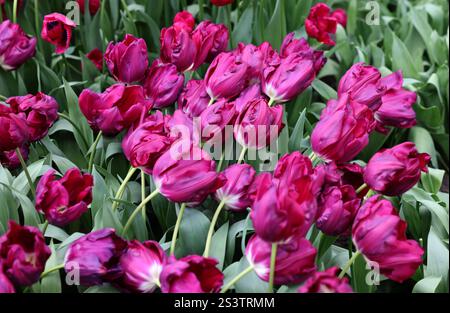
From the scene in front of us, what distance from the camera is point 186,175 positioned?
0.89 m

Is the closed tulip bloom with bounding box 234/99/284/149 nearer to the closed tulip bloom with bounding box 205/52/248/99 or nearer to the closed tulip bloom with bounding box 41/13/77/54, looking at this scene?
the closed tulip bloom with bounding box 205/52/248/99

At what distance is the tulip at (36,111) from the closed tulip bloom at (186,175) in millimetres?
296

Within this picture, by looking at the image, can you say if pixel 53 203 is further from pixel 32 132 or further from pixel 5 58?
pixel 5 58

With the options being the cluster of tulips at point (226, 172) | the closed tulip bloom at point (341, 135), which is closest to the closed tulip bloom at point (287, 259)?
the cluster of tulips at point (226, 172)

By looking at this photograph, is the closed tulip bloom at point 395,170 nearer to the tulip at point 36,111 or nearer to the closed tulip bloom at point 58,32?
the tulip at point 36,111

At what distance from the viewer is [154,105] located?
1170mm

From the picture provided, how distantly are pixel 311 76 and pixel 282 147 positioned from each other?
0.13 metres

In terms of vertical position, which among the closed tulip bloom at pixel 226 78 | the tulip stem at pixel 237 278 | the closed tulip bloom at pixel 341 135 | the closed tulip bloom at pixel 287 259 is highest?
the closed tulip bloom at pixel 226 78

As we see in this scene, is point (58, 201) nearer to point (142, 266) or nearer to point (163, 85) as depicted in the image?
point (142, 266)

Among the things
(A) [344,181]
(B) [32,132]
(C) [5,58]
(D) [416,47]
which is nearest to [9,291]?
(B) [32,132]

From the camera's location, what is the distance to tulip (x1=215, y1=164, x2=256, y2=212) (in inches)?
37.1

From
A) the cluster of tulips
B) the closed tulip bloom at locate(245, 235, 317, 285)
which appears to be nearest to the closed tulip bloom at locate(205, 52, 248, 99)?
the cluster of tulips

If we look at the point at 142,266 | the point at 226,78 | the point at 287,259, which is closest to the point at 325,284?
the point at 287,259

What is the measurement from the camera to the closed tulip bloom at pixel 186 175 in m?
0.88
